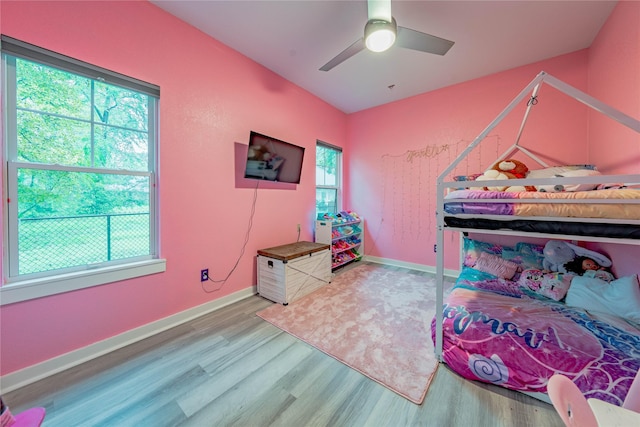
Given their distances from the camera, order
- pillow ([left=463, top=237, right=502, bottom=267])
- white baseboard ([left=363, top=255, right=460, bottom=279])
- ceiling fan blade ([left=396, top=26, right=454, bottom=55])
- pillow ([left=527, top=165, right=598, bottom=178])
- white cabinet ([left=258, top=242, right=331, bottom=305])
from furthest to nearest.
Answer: white baseboard ([left=363, top=255, right=460, bottom=279]) < pillow ([left=463, top=237, right=502, bottom=267]) < white cabinet ([left=258, top=242, right=331, bottom=305]) < pillow ([left=527, top=165, right=598, bottom=178]) < ceiling fan blade ([left=396, top=26, right=454, bottom=55])

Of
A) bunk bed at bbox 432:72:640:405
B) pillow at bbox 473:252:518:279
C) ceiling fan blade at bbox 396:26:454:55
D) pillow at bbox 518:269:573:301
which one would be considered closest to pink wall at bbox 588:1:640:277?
pillow at bbox 518:269:573:301

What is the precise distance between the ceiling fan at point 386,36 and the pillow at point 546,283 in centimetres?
Result: 204

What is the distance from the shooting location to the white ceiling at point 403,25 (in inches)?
70.1

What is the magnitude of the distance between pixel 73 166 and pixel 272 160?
1.57 m

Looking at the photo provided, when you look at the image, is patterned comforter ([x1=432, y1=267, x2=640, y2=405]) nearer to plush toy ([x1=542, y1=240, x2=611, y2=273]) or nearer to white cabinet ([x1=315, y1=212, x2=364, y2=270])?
plush toy ([x1=542, y1=240, x2=611, y2=273])

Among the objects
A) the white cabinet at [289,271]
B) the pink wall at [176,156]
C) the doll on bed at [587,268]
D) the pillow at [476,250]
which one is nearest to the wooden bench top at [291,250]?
the white cabinet at [289,271]

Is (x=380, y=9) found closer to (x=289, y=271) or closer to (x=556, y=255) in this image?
(x=289, y=271)

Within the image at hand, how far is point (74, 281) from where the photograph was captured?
1472 mm

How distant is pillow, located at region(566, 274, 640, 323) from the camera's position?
1.45 m

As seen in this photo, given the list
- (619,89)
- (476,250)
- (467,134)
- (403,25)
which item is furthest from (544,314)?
(403,25)

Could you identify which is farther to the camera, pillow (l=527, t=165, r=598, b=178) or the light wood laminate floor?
pillow (l=527, t=165, r=598, b=178)

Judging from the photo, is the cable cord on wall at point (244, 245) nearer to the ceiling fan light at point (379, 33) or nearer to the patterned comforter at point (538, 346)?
the ceiling fan light at point (379, 33)

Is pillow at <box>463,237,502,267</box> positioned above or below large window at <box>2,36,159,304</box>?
below

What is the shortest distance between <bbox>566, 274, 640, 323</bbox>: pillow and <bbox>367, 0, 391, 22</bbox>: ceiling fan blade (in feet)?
7.87
